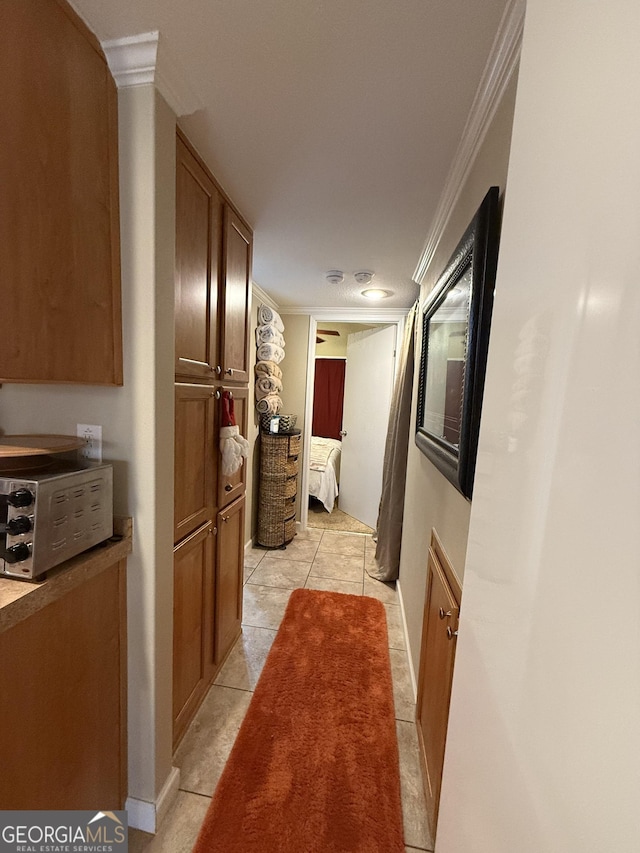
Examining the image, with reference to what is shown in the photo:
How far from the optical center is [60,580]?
88 cm

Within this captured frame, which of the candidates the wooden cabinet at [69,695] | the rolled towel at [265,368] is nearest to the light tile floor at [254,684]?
the wooden cabinet at [69,695]

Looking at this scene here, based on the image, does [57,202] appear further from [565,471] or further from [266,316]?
[266,316]

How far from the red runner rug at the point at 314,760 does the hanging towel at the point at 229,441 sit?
3.64 feet

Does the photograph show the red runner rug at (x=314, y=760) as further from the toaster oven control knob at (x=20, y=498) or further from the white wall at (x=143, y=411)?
the toaster oven control knob at (x=20, y=498)

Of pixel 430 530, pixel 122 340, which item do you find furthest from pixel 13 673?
pixel 430 530

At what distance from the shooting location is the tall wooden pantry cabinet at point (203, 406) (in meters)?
1.28

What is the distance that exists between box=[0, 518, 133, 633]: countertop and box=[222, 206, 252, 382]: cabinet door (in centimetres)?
85

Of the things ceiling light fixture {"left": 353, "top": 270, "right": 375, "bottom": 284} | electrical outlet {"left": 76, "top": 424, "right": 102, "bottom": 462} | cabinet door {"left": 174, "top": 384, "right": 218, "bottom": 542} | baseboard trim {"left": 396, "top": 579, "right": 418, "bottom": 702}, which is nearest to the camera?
electrical outlet {"left": 76, "top": 424, "right": 102, "bottom": 462}

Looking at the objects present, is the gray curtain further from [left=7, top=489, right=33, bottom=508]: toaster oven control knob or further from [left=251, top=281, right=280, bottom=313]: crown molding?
[left=7, top=489, right=33, bottom=508]: toaster oven control knob

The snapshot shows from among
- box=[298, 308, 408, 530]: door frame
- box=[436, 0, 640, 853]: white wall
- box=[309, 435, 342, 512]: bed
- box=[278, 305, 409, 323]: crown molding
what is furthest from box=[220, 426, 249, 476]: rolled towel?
box=[309, 435, 342, 512]: bed

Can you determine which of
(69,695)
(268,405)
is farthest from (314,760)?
(268,405)

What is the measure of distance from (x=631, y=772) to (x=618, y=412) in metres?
0.28

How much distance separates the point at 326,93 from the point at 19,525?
56.8 inches

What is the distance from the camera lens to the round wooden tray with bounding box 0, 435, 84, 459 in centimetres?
86
